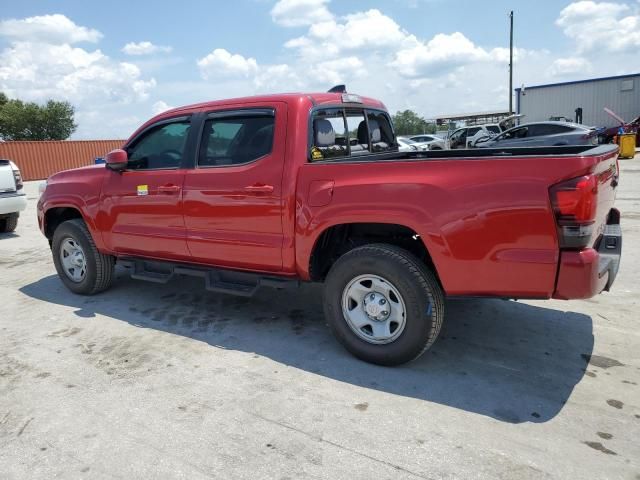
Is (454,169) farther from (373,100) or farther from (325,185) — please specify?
(373,100)

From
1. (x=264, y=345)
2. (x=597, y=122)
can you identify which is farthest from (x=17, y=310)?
(x=597, y=122)

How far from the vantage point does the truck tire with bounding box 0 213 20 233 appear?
9555mm

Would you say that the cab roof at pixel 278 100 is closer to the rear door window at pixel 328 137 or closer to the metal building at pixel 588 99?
the rear door window at pixel 328 137

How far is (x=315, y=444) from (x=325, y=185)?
5.49 feet

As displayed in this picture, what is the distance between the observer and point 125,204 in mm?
4801

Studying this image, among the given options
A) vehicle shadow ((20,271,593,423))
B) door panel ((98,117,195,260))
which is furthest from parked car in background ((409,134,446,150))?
door panel ((98,117,195,260))

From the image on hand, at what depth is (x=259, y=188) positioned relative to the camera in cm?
383

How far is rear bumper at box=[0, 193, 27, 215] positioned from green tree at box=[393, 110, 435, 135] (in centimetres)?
5310

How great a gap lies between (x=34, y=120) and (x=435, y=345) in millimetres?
54742

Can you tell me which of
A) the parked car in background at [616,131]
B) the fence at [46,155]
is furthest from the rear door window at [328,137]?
the fence at [46,155]

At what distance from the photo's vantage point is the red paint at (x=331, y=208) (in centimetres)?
285

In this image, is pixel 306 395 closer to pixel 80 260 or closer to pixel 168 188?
pixel 168 188

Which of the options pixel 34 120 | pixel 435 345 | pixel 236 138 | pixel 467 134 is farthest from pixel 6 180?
pixel 34 120

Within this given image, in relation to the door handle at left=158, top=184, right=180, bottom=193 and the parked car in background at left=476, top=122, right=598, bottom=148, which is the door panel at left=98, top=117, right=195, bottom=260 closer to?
the door handle at left=158, top=184, right=180, bottom=193
